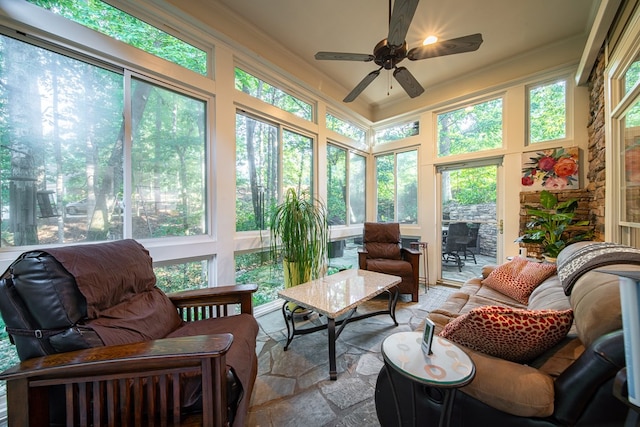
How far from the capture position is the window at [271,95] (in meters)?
2.60

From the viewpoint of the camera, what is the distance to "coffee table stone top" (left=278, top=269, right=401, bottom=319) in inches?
68.3

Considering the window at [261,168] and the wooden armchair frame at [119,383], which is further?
the window at [261,168]

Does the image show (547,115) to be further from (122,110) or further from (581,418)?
(122,110)

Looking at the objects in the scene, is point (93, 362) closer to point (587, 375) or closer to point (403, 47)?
point (587, 375)

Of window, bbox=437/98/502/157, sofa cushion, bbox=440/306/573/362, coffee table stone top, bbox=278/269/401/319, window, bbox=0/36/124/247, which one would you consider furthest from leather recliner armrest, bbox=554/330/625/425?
window, bbox=437/98/502/157

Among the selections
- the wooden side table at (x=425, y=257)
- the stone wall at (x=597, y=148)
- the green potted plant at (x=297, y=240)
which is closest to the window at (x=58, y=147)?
the green potted plant at (x=297, y=240)

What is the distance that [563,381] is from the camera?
2.44 ft

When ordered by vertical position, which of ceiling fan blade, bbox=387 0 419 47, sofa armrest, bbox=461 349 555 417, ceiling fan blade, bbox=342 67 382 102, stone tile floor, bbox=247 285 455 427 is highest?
ceiling fan blade, bbox=342 67 382 102

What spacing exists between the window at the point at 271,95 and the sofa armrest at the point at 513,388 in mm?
2984

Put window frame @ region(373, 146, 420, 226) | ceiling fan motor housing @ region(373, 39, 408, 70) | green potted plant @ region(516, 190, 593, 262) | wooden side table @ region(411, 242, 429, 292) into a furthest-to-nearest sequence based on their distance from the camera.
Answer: window frame @ region(373, 146, 420, 226)
wooden side table @ region(411, 242, 429, 292)
green potted plant @ region(516, 190, 593, 262)
ceiling fan motor housing @ region(373, 39, 408, 70)

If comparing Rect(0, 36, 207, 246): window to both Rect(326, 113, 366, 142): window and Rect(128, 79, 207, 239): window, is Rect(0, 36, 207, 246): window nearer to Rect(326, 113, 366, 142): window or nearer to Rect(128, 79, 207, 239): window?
Rect(128, 79, 207, 239): window

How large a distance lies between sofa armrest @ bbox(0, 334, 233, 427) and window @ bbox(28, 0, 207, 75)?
86.8 inches

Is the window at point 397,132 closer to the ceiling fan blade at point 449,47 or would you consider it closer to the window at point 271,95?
the window at point 271,95

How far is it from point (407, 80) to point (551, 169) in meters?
2.22
